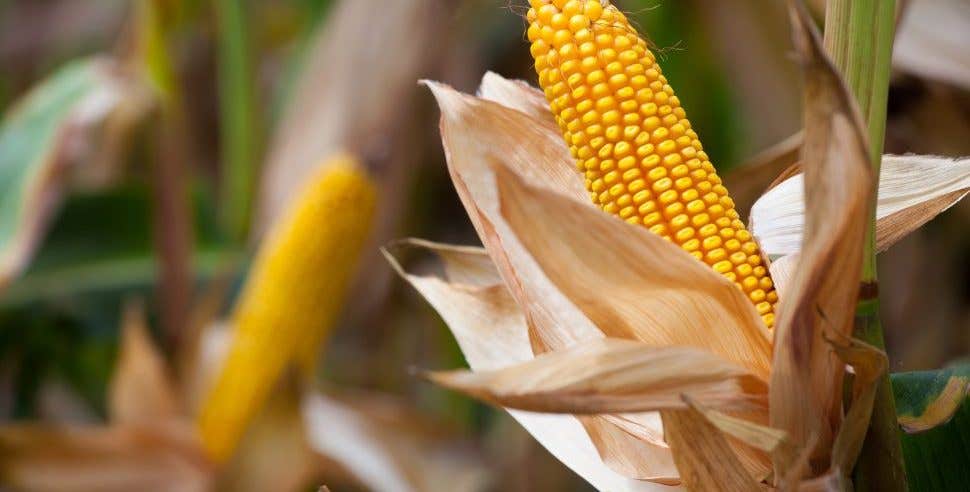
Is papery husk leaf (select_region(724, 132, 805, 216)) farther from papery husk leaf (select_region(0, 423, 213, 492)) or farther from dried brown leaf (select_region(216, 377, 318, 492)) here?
papery husk leaf (select_region(0, 423, 213, 492))

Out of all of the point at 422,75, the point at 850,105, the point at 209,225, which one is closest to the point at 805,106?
the point at 850,105

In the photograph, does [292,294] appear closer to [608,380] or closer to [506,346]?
[506,346]

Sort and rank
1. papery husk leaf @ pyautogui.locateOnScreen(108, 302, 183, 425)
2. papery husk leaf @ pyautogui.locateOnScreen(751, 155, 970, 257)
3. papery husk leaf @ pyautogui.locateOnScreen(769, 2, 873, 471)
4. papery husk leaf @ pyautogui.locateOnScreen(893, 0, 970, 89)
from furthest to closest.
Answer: papery husk leaf @ pyautogui.locateOnScreen(108, 302, 183, 425) < papery husk leaf @ pyautogui.locateOnScreen(893, 0, 970, 89) < papery husk leaf @ pyautogui.locateOnScreen(751, 155, 970, 257) < papery husk leaf @ pyautogui.locateOnScreen(769, 2, 873, 471)

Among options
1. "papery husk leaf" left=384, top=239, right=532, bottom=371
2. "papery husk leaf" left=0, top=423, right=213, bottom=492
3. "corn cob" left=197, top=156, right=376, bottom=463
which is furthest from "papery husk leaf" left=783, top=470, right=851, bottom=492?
"papery husk leaf" left=0, top=423, right=213, bottom=492

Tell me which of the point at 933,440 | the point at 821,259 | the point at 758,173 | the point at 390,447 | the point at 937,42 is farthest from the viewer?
the point at 390,447

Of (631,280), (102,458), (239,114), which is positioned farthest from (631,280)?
(239,114)

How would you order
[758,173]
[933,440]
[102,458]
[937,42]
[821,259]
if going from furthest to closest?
1. [102,458]
2. [937,42]
3. [758,173]
4. [933,440]
5. [821,259]

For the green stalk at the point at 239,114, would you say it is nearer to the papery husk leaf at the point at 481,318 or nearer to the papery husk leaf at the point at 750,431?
the papery husk leaf at the point at 481,318
